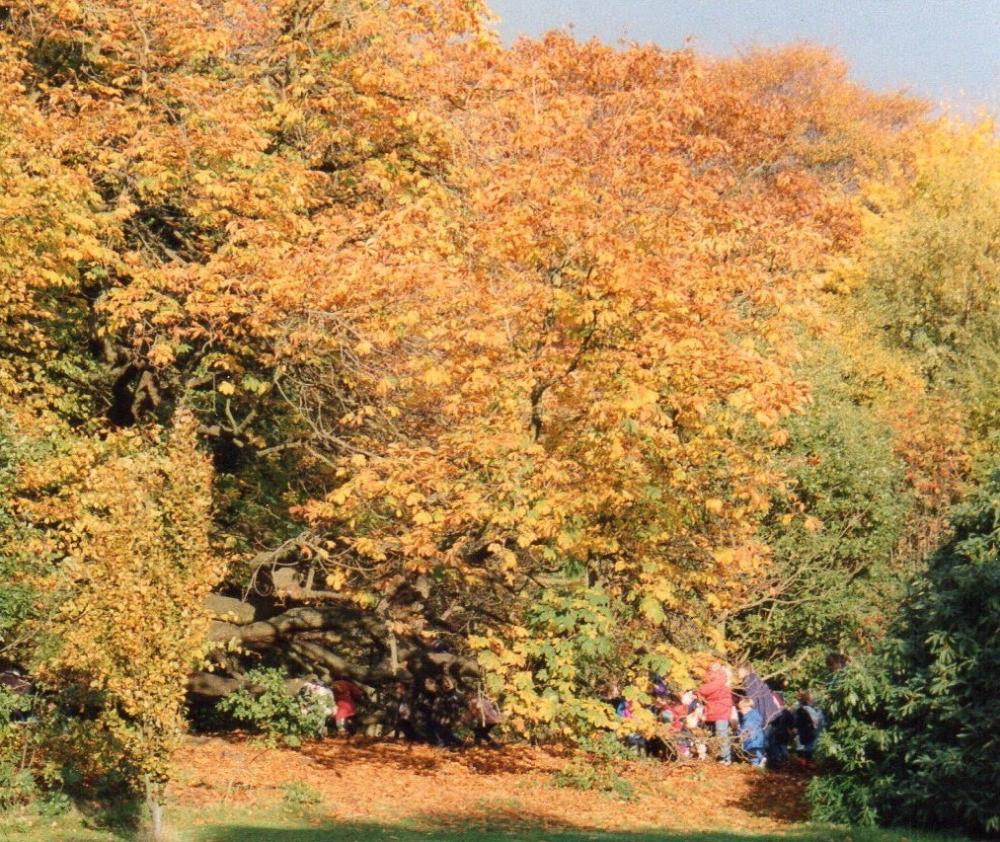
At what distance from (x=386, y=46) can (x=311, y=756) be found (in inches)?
439

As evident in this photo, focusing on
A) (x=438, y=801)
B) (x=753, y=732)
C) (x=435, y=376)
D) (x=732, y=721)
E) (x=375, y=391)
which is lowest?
(x=438, y=801)

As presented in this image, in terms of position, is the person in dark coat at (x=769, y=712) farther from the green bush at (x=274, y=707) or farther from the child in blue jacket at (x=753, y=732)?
the green bush at (x=274, y=707)

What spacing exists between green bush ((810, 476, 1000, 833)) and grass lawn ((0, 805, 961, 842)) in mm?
525

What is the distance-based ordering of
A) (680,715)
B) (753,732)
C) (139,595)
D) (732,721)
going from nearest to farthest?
(139,595), (680,715), (753,732), (732,721)

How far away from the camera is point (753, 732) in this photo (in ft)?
72.8

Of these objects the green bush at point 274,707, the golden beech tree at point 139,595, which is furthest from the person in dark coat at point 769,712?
the golden beech tree at point 139,595

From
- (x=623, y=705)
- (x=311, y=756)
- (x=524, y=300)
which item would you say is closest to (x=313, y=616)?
(x=311, y=756)

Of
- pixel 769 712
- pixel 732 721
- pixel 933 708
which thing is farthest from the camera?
pixel 769 712

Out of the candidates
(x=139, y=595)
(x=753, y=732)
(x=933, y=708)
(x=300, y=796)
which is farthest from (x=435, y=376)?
(x=753, y=732)

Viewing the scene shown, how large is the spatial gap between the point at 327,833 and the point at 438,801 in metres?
2.98

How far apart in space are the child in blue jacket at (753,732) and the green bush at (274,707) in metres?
6.92

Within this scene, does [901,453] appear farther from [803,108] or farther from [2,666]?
[803,108]

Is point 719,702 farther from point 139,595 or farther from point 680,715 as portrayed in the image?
point 139,595

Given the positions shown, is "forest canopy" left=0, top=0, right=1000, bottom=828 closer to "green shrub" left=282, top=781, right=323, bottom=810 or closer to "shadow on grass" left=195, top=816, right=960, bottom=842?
"shadow on grass" left=195, top=816, right=960, bottom=842
